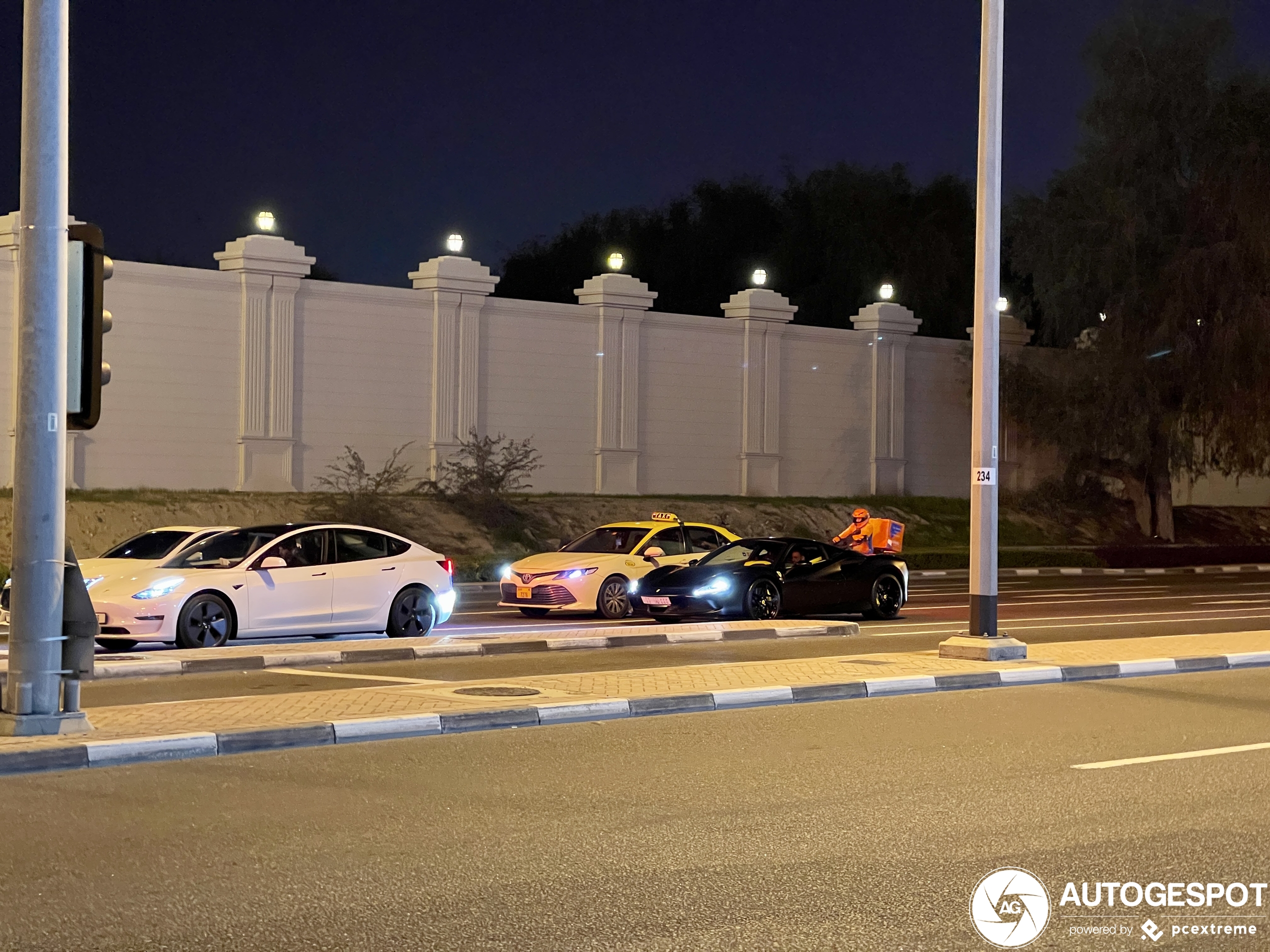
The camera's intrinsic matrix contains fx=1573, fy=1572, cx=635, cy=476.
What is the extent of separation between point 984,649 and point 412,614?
6639mm

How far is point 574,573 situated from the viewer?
2148 centimetres

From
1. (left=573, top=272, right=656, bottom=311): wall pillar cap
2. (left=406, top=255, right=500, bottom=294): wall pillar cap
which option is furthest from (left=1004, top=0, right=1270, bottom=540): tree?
(left=406, top=255, right=500, bottom=294): wall pillar cap

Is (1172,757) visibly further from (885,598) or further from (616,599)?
(616,599)

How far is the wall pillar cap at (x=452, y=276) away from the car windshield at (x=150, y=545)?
52.2ft

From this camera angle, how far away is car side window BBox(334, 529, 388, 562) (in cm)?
1766

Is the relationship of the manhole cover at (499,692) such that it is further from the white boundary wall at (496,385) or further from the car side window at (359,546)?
the white boundary wall at (496,385)

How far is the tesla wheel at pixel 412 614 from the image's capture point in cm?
1798

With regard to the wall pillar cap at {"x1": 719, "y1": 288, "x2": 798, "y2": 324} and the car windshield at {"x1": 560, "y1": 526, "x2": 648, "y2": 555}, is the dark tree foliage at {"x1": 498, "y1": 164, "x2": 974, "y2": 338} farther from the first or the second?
the car windshield at {"x1": 560, "y1": 526, "x2": 648, "y2": 555}

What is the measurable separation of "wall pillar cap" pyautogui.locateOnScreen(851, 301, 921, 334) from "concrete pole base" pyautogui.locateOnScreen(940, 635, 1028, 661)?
26.2 metres

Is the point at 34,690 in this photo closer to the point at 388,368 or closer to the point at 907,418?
the point at 388,368

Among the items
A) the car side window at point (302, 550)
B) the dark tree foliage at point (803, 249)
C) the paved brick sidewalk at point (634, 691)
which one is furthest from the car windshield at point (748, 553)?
the dark tree foliage at point (803, 249)

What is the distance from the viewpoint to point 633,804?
8367mm

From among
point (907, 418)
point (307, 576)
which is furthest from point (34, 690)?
point (907, 418)

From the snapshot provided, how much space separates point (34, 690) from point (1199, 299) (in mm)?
36555
